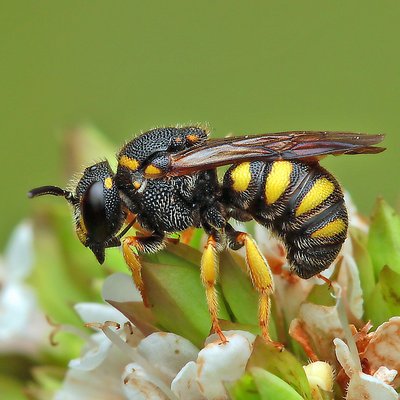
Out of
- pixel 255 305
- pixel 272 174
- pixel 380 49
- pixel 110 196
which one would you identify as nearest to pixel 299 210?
pixel 272 174

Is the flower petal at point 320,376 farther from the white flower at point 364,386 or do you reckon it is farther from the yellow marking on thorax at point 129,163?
the yellow marking on thorax at point 129,163

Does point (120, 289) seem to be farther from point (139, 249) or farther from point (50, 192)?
point (50, 192)

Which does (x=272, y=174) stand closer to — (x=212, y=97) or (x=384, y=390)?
(x=384, y=390)

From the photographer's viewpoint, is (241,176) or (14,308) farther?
(14,308)

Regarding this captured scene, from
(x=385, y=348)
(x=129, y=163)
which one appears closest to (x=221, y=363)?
(x=385, y=348)

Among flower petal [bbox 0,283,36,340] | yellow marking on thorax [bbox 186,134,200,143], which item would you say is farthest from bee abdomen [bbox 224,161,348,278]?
flower petal [bbox 0,283,36,340]

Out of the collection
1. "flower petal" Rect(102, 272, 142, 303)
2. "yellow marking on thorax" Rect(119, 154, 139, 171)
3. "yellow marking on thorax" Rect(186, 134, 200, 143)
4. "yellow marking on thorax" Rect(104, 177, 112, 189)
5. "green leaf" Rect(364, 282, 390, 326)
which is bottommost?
"green leaf" Rect(364, 282, 390, 326)

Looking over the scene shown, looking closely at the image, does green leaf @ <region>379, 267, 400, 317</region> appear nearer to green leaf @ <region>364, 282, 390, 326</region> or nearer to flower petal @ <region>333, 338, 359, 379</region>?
green leaf @ <region>364, 282, 390, 326</region>
